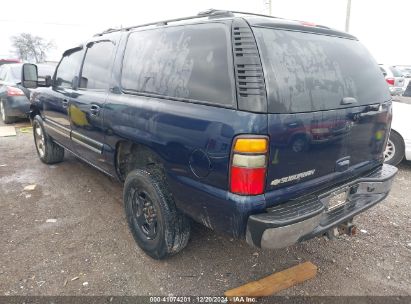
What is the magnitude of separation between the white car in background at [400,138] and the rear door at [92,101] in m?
4.28

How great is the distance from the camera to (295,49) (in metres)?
2.11

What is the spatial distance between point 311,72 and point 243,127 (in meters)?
0.69

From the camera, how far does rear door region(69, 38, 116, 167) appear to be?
3104 mm

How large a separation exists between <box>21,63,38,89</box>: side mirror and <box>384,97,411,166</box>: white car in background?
5.35 m

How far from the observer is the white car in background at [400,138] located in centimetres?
482

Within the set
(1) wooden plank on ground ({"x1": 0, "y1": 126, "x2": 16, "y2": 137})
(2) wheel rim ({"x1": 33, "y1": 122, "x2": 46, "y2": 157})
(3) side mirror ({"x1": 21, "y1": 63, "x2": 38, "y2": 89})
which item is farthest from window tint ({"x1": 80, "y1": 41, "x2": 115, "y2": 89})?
(1) wooden plank on ground ({"x1": 0, "y1": 126, "x2": 16, "y2": 137})

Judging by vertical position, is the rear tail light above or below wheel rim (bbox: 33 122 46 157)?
above

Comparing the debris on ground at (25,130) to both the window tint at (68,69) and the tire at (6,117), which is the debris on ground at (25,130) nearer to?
the tire at (6,117)

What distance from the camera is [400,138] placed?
4.87 metres

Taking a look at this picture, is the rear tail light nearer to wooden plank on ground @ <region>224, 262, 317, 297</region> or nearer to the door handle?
wooden plank on ground @ <region>224, 262, 317, 297</region>

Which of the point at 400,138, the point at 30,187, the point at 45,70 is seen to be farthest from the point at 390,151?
the point at 45,70

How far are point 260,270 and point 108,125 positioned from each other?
6.12 feet

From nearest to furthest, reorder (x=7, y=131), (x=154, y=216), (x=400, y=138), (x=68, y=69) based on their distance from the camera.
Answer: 1. (x=154, y=216)
2. (x=68, y=69)
3. (x=400, y=138)
4. (x=7, y=131)

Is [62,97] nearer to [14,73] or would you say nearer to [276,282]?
[276,282]
